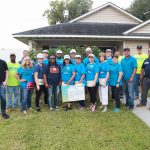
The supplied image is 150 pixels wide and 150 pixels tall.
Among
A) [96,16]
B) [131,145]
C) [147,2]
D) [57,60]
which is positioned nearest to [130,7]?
[147,2]

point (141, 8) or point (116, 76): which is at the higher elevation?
point (141, 8)

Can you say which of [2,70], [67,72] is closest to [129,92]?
[67,72]

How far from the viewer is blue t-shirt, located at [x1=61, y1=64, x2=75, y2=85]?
8336 mm

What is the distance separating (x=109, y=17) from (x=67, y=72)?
13.8 m

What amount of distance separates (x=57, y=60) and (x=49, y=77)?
77cm

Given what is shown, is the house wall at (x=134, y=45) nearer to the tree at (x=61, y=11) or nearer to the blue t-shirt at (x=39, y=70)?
the blue t-shirt at (x=39, y=70)

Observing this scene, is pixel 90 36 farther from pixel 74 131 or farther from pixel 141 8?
pixel 141 8

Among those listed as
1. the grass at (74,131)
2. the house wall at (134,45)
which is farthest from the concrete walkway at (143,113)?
the house wall at (134,45)

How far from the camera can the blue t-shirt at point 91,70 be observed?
821cm

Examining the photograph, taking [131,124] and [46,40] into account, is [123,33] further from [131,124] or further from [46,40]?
[131,124]

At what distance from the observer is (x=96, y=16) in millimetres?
21016

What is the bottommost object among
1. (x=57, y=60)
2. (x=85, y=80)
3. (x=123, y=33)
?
(x=85, y=80)

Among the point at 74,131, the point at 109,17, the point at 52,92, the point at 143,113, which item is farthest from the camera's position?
the point at 109,17

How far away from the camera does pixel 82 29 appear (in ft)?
59.5
